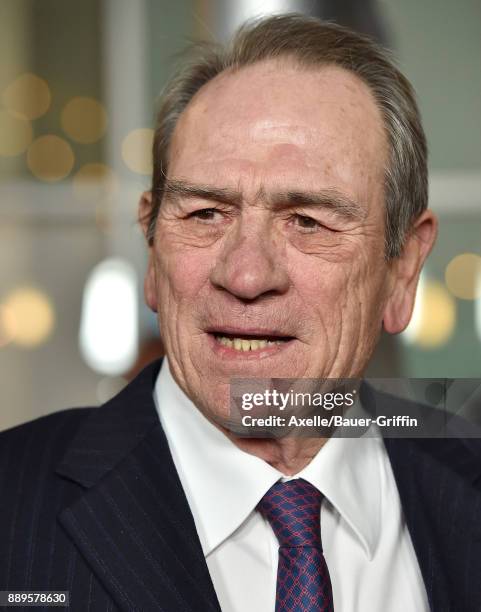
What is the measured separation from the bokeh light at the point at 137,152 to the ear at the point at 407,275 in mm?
1889

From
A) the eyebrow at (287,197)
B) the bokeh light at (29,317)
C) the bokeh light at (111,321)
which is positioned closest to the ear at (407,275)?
the eyebrow at (287,197)

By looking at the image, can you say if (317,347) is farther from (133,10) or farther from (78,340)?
(133,10)

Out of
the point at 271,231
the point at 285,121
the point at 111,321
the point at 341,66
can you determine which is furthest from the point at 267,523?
the point at 111,321

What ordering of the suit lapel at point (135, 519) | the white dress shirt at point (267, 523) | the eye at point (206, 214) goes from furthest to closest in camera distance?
1. the eye at point (206, 214)
2. the white dress shirt at point (267, 523)
3. the suit lapel at point (135, 519)

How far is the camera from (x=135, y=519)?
Answer: 1.47 metres

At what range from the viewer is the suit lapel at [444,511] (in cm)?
158

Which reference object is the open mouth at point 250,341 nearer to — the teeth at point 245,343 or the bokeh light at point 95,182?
the teeth at point 245,343

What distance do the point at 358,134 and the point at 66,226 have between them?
6.99 ft

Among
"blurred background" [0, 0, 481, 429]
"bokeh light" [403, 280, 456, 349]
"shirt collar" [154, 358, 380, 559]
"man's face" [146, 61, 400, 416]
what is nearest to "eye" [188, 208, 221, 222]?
"man's face" [146, 61, 400, 416]

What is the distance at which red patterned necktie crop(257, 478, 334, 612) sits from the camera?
4.72 feet

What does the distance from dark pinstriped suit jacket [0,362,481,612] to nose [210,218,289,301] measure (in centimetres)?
30

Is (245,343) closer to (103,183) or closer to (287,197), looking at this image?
(287,197)

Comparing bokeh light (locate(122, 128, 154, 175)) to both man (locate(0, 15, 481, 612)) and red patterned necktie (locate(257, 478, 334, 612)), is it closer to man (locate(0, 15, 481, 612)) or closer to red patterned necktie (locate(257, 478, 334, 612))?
man (locate(0, 15, 481, 612))

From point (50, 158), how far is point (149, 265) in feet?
6.31
